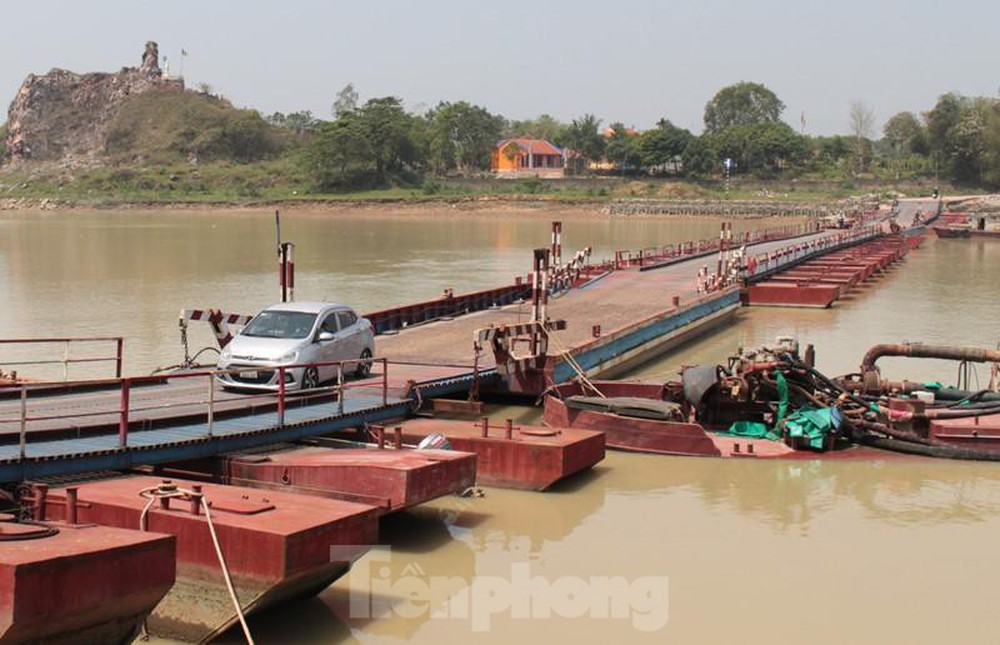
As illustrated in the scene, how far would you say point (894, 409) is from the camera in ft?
61.3

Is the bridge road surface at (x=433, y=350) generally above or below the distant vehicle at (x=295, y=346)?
below

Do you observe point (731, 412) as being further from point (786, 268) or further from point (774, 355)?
point (786, 268)

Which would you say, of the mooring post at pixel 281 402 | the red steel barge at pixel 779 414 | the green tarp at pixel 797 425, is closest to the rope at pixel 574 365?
the red steel barge at pixel 779 414

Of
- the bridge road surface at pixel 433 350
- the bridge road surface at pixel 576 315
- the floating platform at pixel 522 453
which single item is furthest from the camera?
the bridge road surface at pixel 576 315

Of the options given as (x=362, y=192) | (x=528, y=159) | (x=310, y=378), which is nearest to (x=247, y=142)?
(x=362, y=192)

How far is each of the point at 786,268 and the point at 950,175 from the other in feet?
A: 356

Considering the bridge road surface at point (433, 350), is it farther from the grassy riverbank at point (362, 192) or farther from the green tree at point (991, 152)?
the green tree at point (991, 152)

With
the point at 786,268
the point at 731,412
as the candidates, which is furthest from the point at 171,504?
the point at 786,268

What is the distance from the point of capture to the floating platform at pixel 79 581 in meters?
8.59

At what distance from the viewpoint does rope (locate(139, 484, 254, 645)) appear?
1007cm

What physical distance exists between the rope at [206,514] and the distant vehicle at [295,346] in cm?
550

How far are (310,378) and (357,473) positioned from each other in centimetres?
492

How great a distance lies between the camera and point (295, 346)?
17562mm

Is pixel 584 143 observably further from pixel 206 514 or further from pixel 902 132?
pixel 206 514
